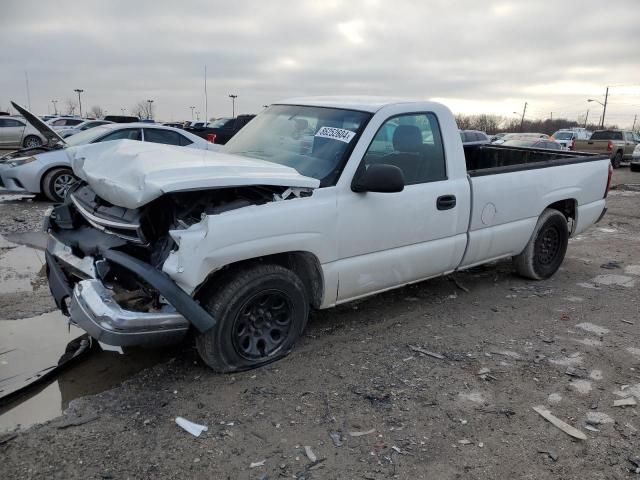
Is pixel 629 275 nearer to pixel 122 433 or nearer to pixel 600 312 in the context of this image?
pixel 600 312

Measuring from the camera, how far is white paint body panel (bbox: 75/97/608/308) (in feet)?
10.1

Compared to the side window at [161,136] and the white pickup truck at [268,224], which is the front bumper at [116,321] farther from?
the side window at [161,136]

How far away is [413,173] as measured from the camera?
4.21m

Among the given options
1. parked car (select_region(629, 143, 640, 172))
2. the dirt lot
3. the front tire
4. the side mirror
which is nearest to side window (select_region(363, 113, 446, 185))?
the side mirror

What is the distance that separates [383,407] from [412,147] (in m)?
2.14

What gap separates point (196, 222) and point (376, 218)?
4.39 feet

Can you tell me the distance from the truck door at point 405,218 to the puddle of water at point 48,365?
62.4 inches

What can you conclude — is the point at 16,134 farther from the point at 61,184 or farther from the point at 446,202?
the point at 446,202

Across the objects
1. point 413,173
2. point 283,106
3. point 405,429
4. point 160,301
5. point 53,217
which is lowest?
point 405,429

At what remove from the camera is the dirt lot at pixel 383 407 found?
2.65 m

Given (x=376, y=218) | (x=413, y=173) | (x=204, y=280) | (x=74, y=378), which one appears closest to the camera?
(x=204, y=280)

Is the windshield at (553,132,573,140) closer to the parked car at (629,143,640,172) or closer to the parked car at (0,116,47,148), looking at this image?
the parked car at (629,143,640,172)

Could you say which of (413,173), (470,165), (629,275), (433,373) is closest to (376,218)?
(413,173)

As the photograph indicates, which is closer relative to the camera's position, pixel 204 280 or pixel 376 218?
pixel 204 280
